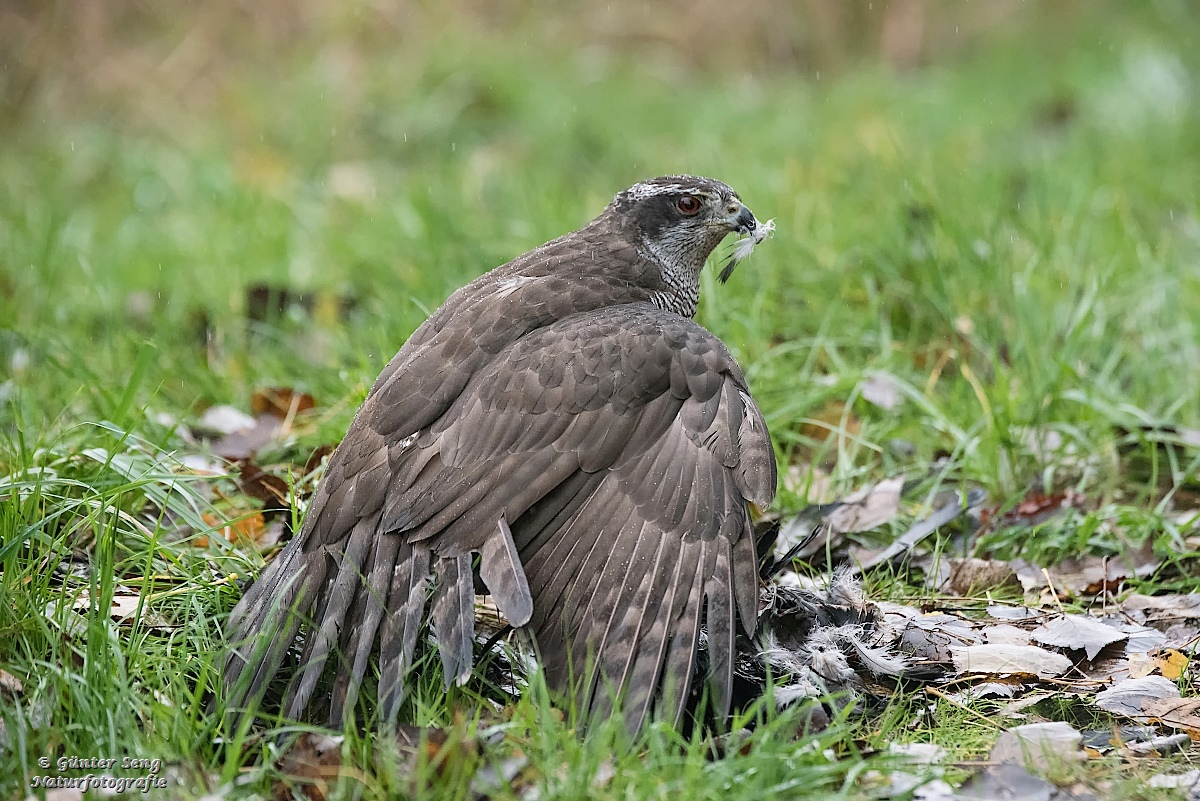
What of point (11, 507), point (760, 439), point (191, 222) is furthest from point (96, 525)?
point (191, 222)

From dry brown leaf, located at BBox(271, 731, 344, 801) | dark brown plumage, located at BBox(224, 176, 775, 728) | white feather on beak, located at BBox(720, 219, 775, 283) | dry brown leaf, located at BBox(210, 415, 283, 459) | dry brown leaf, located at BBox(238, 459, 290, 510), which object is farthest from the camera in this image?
dry brown leaf, located at BBox(210, 415, 283, 459)

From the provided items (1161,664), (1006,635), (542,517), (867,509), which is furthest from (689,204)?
(1161,664)

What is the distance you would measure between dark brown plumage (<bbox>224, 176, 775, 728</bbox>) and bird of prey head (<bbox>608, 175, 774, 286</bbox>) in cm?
52

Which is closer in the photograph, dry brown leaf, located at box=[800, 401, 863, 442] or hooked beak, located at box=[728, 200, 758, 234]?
hooked beak, located at box=[728, 200, 758, 234]

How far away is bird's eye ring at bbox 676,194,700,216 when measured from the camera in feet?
12.9

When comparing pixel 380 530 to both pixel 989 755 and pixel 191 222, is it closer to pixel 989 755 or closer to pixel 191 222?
pixel 989 755

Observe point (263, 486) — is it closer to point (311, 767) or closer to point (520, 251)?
point (311, 767)

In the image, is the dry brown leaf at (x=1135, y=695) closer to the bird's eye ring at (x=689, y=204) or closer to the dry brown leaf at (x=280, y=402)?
the bird's eye ring at (x=689, y=204)

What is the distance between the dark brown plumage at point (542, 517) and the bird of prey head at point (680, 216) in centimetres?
52

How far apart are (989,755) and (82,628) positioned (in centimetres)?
207

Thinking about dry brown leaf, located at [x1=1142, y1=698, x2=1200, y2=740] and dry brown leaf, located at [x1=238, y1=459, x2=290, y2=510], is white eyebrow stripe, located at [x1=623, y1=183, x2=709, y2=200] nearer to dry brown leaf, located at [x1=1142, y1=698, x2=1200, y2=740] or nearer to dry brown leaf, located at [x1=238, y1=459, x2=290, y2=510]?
dry brown leaf, located at [x1=238, y1=459, x2=290, y2=510]

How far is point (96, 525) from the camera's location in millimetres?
3174

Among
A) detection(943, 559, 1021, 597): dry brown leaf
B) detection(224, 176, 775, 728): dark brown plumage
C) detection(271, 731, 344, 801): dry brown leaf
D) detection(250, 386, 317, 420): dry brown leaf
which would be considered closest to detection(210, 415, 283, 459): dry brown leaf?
detection(250, 386, 317, 420): dry brown leaf

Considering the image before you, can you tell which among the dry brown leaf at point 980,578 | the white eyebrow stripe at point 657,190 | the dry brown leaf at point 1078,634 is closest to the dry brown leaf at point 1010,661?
the dry brown leaf at point 1078,634
